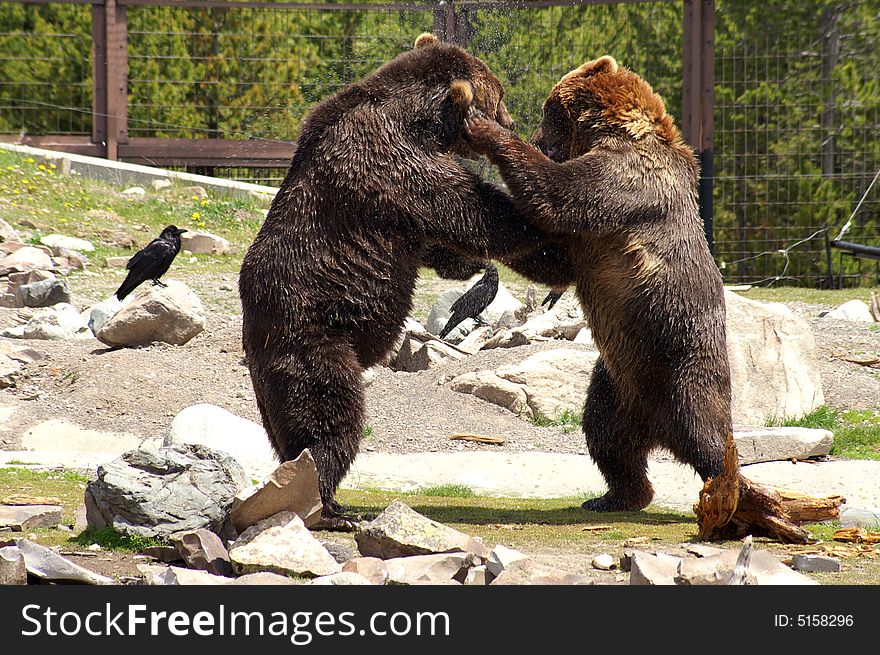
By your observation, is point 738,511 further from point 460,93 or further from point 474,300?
point 474,300

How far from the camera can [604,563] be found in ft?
13.0

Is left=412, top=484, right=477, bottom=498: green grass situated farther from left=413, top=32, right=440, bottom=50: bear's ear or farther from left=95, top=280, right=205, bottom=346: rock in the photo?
left=95, top=280, right=205, bottom=346: rock

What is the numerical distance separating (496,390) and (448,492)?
7.39ft

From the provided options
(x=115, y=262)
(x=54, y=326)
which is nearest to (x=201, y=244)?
(x=115, y=262)

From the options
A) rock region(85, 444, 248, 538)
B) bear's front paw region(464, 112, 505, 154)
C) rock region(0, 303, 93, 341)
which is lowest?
rock region(85, 444, 248, 538)

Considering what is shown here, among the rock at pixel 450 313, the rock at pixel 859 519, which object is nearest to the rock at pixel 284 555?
the rock at pixel 859 519

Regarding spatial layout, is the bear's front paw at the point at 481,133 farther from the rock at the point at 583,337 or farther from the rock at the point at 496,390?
the rock at the point at 583,337

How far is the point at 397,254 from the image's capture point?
5012 mm

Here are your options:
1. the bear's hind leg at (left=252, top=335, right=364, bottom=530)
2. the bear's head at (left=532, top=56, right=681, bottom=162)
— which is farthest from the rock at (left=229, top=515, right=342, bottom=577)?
the bear's head at (left=532, top=56, right=681, bottom=162)

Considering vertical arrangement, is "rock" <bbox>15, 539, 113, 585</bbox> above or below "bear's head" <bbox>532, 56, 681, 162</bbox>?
below

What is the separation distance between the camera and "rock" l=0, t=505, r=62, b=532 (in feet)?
14.9

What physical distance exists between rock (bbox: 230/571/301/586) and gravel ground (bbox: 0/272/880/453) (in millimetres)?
4494

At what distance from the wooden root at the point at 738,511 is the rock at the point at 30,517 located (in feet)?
8.66

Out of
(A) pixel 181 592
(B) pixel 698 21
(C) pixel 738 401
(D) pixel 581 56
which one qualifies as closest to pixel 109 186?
(D) pixel 581 56
